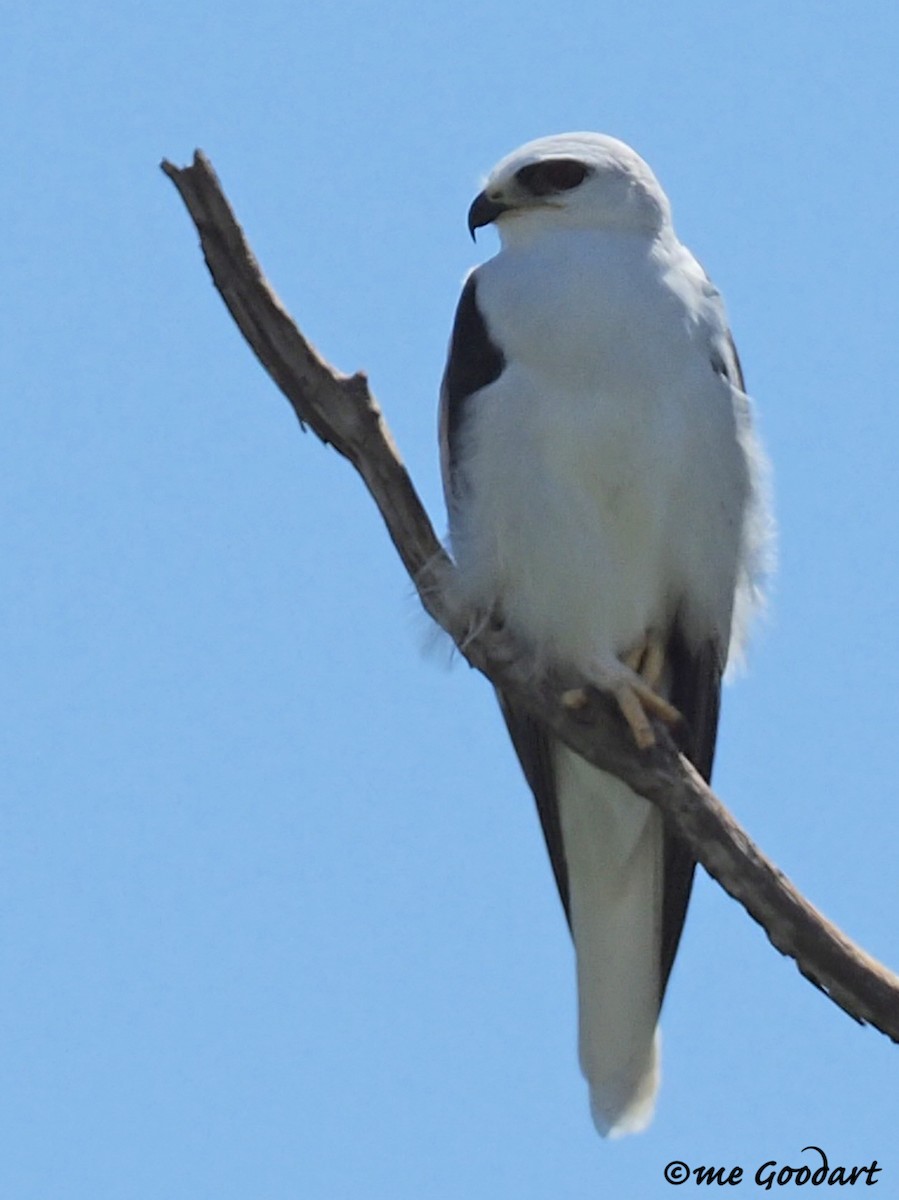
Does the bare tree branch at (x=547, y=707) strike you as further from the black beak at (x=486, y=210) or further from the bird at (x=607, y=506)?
the black beak at (x=486, y=210)

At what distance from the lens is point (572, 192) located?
6.09 metres

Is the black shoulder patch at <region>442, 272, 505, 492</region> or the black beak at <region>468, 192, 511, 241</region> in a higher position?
the black beak at <region>468, 192, 511, 241</region>

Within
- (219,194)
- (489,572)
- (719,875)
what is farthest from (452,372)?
(719,875)

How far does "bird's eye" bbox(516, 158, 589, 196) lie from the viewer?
611 centimetres

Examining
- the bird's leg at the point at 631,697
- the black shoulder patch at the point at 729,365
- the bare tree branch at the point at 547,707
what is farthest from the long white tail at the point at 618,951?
the black shoulder patch at the point at 729,365

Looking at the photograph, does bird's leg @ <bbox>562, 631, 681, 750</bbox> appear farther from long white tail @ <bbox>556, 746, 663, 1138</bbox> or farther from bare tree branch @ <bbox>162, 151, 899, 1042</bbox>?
long white tail @ <bbox>556, 746, 663, 1138</bbox>

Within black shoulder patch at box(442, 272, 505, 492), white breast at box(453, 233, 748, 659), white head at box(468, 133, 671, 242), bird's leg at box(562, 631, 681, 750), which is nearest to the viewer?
bird's leg at box(562, 631, 681, 750)

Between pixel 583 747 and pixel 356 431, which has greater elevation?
pixel 356 431

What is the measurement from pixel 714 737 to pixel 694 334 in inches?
46.3

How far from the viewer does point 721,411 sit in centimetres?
569

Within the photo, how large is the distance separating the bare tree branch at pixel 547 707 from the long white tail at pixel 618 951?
788 millimetres

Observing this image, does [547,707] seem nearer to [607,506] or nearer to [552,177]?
[607,506]

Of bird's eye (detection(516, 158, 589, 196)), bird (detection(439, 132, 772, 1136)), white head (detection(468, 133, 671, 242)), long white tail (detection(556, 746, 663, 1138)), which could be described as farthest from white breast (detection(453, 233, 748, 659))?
long white tail (detection(556, 746, 663, 1138))

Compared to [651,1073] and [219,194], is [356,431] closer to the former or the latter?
[219,194]
